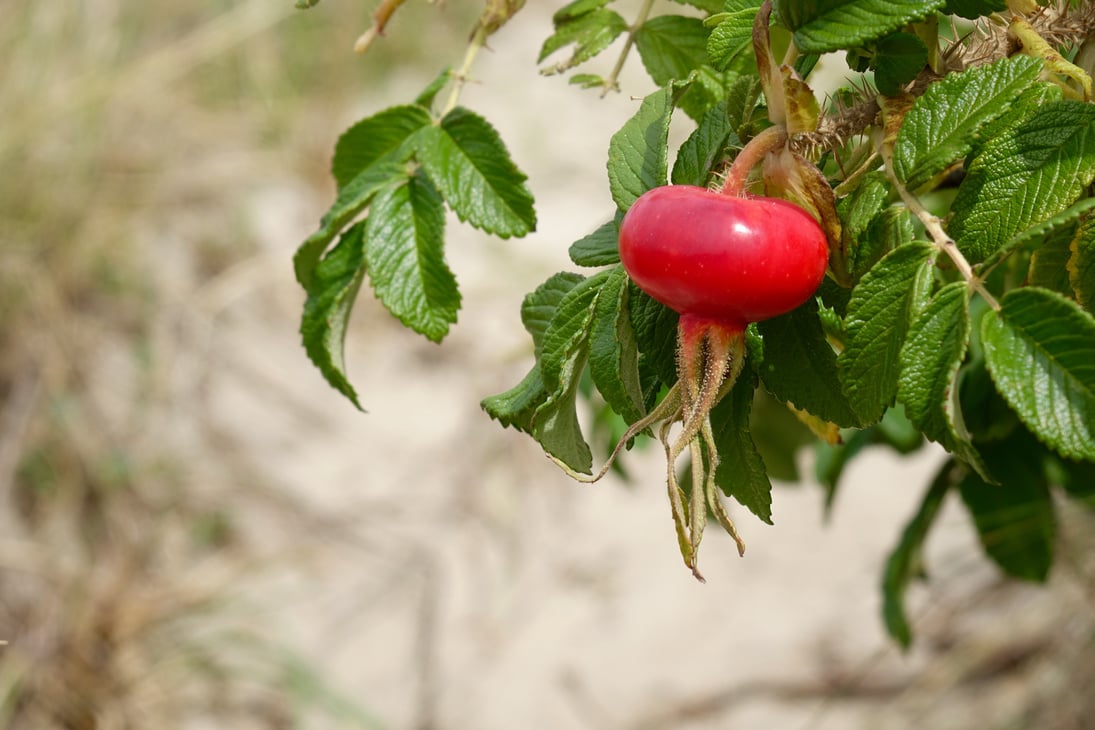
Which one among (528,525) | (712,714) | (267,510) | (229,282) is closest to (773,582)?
(712,714)

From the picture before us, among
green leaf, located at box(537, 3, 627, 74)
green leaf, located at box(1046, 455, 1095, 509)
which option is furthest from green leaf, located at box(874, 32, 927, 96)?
green leaf, located at box(1046, 455, 1095, 509)

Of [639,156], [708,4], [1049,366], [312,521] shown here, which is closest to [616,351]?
[639,156]

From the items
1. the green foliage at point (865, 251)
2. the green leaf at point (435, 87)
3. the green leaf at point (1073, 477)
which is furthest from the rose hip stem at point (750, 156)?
the green leaf at point (1073, 477)

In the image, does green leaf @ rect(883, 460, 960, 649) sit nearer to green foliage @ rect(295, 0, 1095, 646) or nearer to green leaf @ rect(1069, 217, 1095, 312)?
green foliage @ rect(295, 0, 1095, 646)

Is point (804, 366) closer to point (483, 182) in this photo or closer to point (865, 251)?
point (865, 251)

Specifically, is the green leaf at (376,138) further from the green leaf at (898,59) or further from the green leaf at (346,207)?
the green leaf at (898,59)

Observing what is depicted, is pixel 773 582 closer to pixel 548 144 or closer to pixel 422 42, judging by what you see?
pixel 548 144
